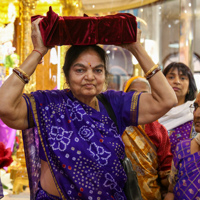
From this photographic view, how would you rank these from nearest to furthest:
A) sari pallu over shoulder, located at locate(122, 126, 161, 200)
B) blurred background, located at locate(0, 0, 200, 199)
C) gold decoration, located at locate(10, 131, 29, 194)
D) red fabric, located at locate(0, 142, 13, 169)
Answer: sari pallu over shoulder, located at locate(122, 126, 161, 200), red fabric, located at locate(0, 142, 13, 169), gold decoration, located at locate(10, 131, 29, 194), blurred background, located at locate(0, 0, 200, 199)

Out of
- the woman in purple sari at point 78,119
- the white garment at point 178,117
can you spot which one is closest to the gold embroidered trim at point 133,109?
the woman in purple sari at point 78,119

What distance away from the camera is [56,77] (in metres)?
3.97

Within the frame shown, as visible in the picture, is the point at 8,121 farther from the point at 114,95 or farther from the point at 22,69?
the point at 114,95

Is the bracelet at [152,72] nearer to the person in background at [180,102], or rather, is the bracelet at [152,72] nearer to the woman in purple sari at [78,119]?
the woman in purple sari at [78,119]

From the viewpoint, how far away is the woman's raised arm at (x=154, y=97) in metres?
1.71

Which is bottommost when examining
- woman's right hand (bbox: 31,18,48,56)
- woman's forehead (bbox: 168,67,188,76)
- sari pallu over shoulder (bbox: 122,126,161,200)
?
sari pallu over shoulder (bbox: 122,126,161,200)

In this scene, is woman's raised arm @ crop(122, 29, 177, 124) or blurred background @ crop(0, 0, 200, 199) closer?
woman's raised arm @ crop(122, 29, 177, 124)

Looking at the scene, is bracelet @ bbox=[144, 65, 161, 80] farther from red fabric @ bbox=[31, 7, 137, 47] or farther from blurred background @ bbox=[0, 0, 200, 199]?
blurred background @ bbox=[0, 0, 200, 199]

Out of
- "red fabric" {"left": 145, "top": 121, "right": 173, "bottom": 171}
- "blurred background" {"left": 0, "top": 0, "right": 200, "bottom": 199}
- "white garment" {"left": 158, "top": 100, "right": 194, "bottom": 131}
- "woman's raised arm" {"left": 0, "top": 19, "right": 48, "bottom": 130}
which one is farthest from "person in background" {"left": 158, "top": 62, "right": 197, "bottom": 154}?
"woman's raised arm" {"left": 0, "top": 19, "right": 48, "bottom": 130}

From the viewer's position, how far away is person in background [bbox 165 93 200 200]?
1.90 m

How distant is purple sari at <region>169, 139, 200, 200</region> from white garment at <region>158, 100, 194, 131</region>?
91 centimetres

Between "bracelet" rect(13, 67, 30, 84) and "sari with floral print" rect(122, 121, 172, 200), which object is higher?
"bracelet" rect(13, 67, 30, 84)

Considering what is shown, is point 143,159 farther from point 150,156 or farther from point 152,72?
point 152,72

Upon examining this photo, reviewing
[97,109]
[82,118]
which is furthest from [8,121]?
[97,109]
